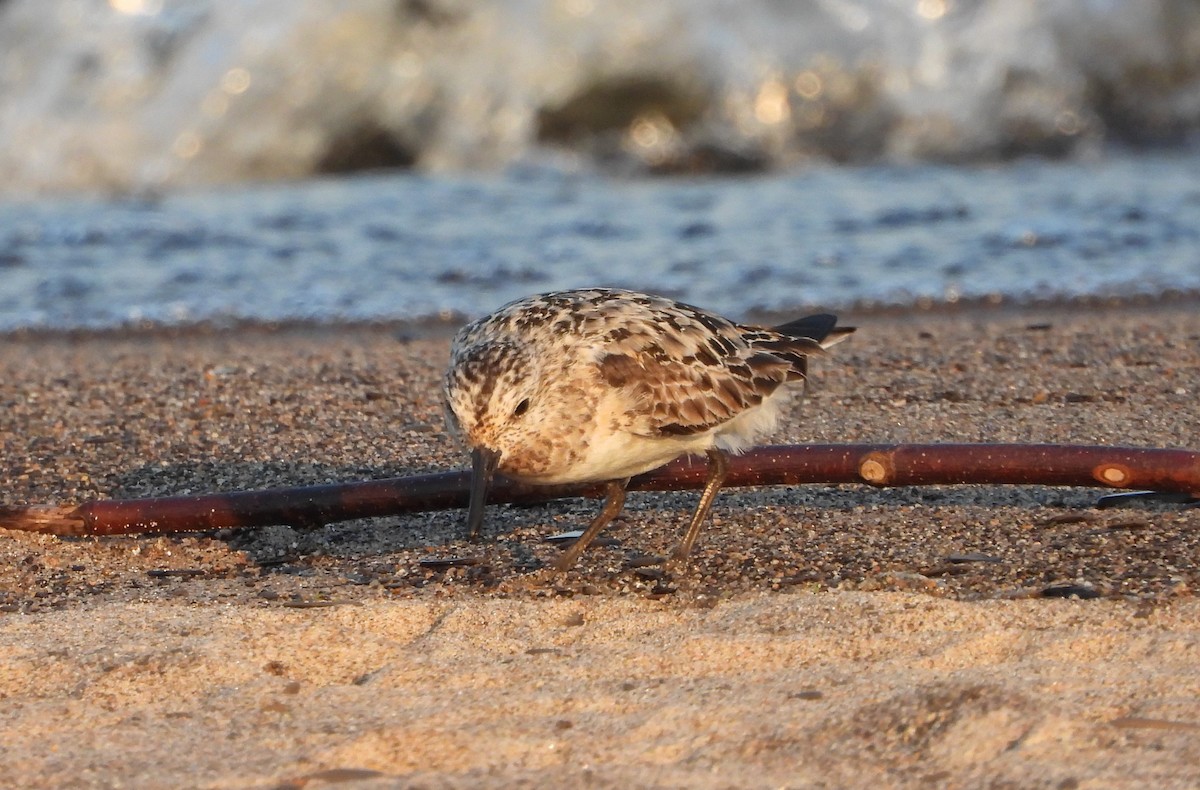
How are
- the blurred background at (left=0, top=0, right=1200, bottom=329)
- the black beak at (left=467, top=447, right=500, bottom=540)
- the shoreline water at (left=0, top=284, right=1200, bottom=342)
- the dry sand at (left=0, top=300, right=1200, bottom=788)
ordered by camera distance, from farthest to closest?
the blurred background at (left=0, top=0, right=1200, bottom=329) < the shoreline water at (left=0, top=284, right=1200, bottom=342) < the black beak at (left=467, top=447, right=500, bottom=540) < the dry sand at (left=0, top=300, right=1200, bottom=788)

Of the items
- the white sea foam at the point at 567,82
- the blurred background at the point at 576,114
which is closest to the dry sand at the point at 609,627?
the blurred background at the point at 576,114

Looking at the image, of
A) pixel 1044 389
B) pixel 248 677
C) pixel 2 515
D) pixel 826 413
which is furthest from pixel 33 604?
pixel 1044 389

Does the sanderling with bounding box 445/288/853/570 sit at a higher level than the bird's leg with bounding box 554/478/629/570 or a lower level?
higher

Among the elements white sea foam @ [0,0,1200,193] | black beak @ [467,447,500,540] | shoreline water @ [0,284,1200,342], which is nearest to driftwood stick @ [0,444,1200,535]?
black beak @ [467,447,500,540]

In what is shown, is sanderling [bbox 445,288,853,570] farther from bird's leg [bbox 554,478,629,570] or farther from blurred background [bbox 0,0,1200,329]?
blurred background [bbox 0,0,1200,329]

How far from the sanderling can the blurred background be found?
655 cm

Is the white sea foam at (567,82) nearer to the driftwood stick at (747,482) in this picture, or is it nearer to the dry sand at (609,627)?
the dry sand at (609,627)

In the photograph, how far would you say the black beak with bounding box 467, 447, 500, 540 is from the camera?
170 inches

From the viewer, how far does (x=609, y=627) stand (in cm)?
409

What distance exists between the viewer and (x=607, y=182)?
14125mm

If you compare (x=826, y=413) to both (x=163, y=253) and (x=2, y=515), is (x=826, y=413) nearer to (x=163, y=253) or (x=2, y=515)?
(x=2, y=515)

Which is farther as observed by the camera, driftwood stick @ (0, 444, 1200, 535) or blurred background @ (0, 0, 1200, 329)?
blurred background @ (0, 0, 1200, 329)

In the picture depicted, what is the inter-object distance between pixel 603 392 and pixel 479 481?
1.46 feet

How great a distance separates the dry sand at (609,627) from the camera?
323 cm
